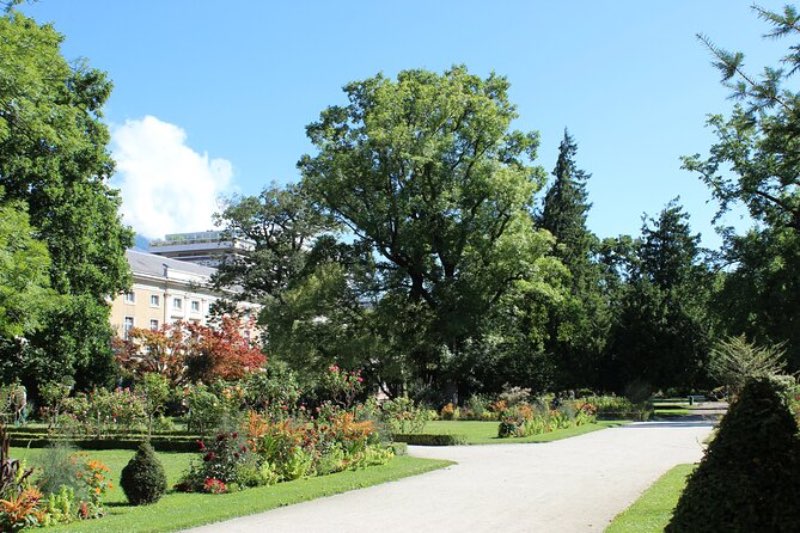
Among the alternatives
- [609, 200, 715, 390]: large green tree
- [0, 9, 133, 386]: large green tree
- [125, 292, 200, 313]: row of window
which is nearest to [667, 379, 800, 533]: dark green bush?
[0, 9, 133, 386]: large green tree

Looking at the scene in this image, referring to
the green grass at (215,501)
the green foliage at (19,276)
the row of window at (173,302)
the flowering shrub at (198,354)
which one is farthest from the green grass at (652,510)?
the row of window at (173,302)

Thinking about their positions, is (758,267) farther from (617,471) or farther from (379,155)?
(617,471)

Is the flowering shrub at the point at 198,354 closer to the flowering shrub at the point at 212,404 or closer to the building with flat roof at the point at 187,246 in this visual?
the flowering shrub at the point at 212,404

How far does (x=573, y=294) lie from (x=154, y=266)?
45.0m

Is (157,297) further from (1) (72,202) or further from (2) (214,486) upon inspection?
(2) (214,486)

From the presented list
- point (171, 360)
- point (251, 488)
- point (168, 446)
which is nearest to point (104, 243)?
point (171, 360)

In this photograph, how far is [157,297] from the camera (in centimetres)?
7075

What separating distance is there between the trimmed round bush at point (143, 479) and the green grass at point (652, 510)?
6572 millimetres

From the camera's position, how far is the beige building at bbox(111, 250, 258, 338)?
66.6m

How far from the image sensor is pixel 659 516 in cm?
905

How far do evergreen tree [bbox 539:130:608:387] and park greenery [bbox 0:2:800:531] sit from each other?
0.58 ft

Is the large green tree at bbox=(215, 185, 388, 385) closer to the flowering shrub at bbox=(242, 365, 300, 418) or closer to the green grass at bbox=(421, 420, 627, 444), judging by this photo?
the green grass at bbox=(421, 420, 627, 444)

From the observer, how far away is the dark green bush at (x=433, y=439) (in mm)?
21969

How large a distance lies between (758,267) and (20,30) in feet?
103
